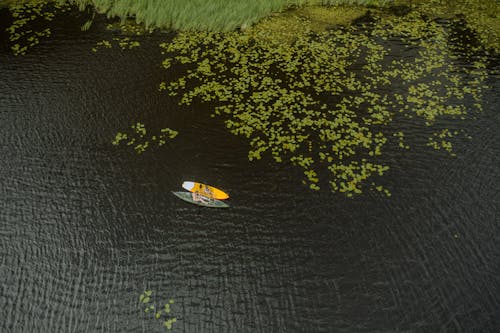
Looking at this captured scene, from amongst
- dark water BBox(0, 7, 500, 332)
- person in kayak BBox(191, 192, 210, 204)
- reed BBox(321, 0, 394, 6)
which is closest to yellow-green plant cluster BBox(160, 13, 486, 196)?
dark water BBox(0, 7, 500, 332)

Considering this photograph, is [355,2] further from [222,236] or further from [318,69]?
[222,236]

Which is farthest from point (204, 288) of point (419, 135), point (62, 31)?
point (62, 31)

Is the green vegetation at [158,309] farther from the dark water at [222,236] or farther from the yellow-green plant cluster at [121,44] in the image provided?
the yellow-green plant cluster at [121,44]

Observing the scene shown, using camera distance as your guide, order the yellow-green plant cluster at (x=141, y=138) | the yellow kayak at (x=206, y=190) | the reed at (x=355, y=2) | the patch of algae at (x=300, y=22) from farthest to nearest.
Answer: the reed at (x=355, y=2)
the patch of algae at (x=300, y=22)
the yellow-green plant cluster at (x=141, y=138)
the yellow kayak at (x=206, y=190)

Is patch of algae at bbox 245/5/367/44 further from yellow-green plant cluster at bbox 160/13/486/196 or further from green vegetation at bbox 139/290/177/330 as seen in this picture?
green vegetation at bbox 139/290/177/330

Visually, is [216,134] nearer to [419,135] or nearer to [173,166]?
[173,166]

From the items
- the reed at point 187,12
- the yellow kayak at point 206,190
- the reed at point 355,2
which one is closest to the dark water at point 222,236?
the yellow kayak at point 206,190
